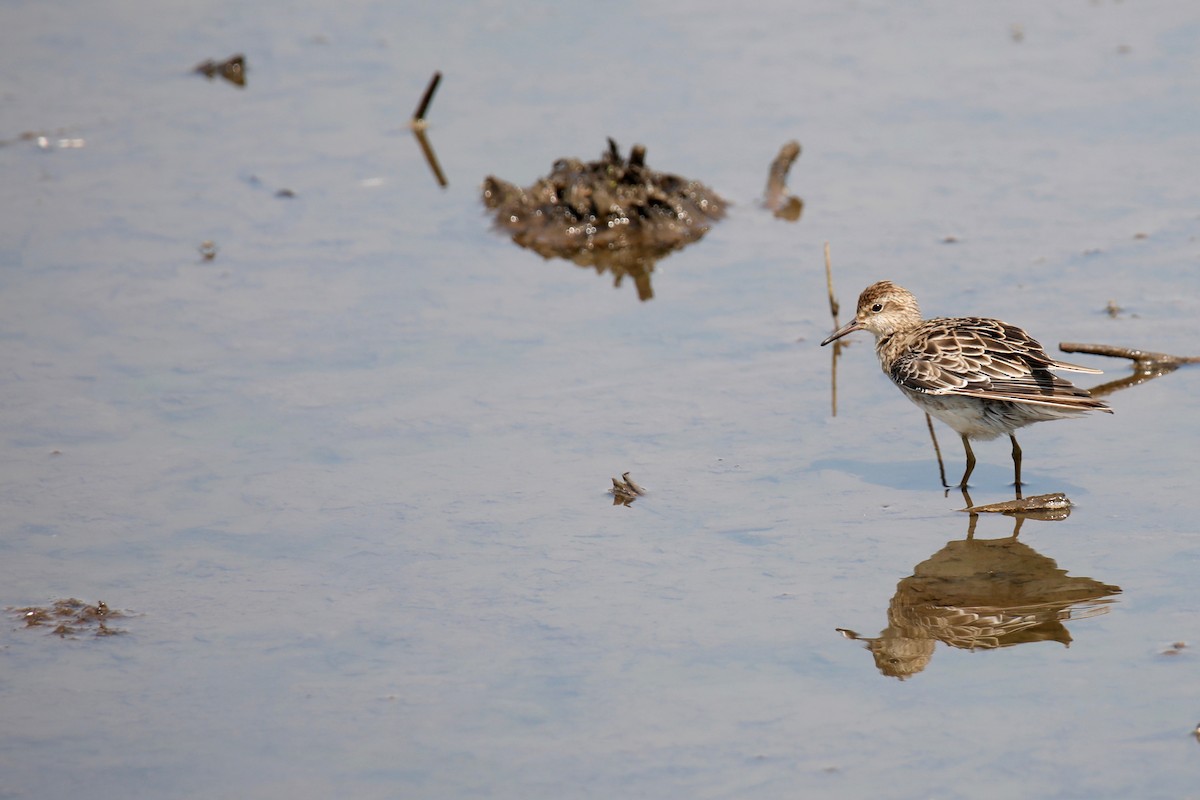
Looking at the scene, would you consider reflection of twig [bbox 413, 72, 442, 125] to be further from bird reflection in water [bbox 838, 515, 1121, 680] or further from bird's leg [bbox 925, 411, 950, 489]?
bird reflection in water [bbox 838, 515, 1121, 680]

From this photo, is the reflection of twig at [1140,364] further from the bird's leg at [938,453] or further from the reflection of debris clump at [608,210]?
the reflection of debris clump at [608,210]

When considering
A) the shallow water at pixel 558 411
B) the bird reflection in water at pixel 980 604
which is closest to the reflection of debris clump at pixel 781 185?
the shallow water at pixel 558 411

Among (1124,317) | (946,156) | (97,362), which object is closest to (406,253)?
(97,362)

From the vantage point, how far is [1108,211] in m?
12.1

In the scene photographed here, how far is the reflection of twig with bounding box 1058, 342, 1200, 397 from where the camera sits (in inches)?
384

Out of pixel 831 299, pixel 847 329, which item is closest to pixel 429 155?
pixel 831 299

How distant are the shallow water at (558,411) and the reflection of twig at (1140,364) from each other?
14 centimetres

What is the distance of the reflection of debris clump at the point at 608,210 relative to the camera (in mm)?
12703

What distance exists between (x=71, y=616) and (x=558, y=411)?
11.2 feet

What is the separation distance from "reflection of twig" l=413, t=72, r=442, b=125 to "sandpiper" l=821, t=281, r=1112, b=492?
636cm

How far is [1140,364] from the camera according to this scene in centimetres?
993

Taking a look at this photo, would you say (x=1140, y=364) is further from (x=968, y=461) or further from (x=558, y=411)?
(x=558, y=411)

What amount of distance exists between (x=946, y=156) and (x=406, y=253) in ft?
15.8

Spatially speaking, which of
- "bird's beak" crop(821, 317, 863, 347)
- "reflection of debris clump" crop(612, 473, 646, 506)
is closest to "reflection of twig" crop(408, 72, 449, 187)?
"bird's beak" crop(821, 317, 863, 347)
